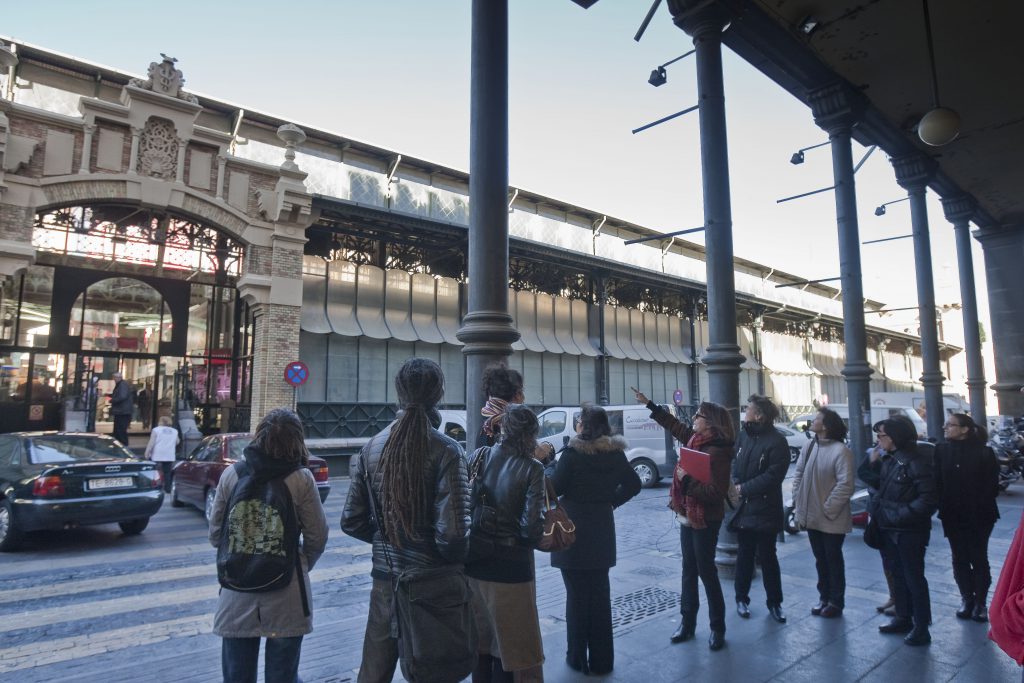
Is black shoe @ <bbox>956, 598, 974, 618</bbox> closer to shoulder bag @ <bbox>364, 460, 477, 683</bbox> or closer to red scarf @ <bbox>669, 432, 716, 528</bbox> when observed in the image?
red scarf @ <bbox>669, 432, 716, 528</bbox>

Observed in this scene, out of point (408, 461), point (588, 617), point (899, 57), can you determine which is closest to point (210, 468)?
point (588, 617)

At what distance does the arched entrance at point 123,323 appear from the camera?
53.7 ft

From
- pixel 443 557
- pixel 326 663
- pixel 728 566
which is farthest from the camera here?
pixel 728 566

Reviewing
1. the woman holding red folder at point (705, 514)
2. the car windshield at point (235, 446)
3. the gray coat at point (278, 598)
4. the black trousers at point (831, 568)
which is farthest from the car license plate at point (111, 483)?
the black trousers at point (831, 568)

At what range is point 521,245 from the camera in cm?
2119

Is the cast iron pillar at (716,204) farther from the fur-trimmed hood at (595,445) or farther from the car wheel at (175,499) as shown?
the car wheel at (175,499)

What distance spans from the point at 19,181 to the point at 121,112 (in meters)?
2.85

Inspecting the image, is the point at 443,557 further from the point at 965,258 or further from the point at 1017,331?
the point at 1017,331

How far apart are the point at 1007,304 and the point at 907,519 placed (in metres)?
16.1

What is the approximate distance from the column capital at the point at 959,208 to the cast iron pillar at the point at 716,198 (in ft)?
35.4

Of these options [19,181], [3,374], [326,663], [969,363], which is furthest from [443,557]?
[3,374]

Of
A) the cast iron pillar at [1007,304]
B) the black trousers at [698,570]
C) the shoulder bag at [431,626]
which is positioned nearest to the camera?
the shoulder bag at [431,626]

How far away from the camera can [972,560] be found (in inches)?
199

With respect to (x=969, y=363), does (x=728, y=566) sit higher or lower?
lower
